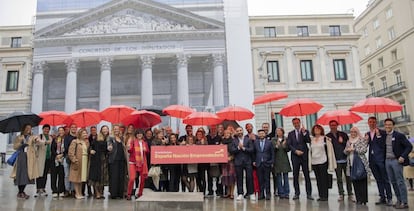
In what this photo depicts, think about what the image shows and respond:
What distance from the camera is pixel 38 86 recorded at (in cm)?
2159

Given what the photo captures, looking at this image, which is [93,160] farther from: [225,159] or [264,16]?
[264,16]

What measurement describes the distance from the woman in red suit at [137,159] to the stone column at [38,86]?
642 inches

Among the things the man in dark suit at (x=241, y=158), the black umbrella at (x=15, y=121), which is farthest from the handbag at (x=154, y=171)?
the black umbrella at (x=15, y=121)

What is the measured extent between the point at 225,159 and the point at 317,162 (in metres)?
1.83

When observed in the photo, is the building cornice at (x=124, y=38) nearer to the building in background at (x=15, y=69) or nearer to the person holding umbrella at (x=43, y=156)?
the building in background at (x=15, y=69)

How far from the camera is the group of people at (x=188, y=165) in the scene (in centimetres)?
723

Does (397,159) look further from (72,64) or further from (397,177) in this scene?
(72,64)

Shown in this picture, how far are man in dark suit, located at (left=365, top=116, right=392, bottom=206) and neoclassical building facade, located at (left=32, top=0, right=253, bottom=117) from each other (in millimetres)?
13781

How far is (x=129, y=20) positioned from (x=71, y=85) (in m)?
5.42

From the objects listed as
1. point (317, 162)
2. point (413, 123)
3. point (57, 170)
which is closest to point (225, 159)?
point (317, 162)

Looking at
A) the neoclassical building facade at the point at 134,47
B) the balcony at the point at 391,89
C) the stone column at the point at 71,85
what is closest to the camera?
the neoclassical building facade at the point at 134,47

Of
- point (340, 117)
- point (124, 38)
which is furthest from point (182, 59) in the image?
point (340, 117)

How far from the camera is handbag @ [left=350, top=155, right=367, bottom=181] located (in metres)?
6.61

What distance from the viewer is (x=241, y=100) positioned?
63.3 feet
